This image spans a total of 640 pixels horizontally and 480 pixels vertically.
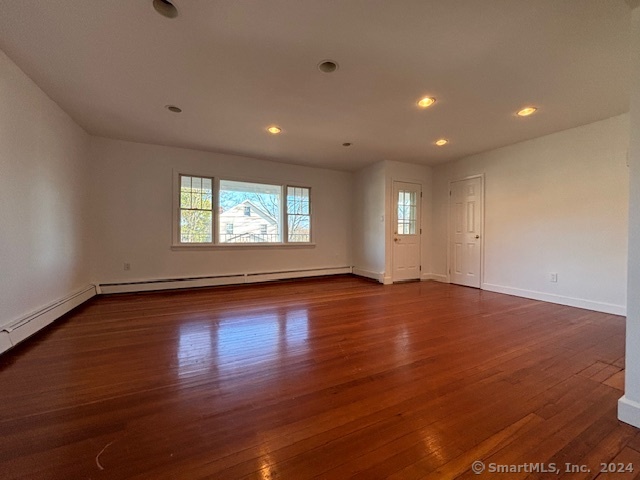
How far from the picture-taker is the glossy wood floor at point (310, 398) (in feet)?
3.79

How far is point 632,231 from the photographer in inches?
55.4

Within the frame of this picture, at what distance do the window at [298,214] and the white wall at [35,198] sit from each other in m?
3.49

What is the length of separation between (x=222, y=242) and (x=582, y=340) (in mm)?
5212

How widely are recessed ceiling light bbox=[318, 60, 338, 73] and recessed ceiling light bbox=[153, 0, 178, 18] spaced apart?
1144 millimetres

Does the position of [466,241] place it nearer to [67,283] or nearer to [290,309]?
[290,309]

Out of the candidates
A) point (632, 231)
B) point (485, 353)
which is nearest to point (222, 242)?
point (485, 353)

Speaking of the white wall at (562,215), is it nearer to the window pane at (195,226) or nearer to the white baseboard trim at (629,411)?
the white baseboard trim at (629,411)

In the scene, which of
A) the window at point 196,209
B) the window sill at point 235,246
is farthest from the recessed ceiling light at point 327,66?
the window sill at point 235,246

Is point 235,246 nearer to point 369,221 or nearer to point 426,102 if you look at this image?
point 369,221

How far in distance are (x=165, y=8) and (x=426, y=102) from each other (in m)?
2.59

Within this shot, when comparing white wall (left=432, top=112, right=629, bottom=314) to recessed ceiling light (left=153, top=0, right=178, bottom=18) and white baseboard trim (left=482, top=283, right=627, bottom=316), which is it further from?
recessed ceiling light (left=153, top=0, right=178, bottom=18)

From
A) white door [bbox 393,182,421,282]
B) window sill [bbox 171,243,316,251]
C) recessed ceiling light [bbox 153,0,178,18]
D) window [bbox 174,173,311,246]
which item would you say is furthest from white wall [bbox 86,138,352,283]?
recessed ceiling light [bbox 153,0,178,18]

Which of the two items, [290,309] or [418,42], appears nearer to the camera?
[418,42]

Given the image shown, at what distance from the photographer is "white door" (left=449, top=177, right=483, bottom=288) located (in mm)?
4891
